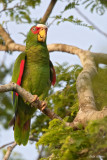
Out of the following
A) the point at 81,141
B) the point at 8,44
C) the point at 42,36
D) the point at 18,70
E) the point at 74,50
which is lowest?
the point at 8,44

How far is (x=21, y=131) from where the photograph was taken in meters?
3.95

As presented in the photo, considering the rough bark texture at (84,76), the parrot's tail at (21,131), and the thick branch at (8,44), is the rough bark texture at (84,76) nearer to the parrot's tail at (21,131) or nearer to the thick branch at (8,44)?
the thick branch at (8,44)

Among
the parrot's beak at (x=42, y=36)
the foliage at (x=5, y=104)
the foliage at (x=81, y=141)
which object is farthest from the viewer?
the foliage at (x=5, y=104)

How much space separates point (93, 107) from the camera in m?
2.78

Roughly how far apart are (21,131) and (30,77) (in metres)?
0.82

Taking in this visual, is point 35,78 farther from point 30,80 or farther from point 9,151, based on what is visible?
point 9,151

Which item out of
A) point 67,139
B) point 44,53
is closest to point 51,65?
point 44,53

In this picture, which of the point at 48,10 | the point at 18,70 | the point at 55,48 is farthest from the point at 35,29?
the point at 48,10

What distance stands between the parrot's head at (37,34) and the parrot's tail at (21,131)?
117cm

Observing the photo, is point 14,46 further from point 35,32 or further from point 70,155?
point 70,155

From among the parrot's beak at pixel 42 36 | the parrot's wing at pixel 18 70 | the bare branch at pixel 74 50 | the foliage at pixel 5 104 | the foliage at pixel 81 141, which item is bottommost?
the foliage at pixel 5 104

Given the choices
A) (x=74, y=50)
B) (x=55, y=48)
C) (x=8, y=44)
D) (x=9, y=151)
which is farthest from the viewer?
(x=8, y=44)

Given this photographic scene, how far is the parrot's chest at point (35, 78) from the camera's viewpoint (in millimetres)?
3775

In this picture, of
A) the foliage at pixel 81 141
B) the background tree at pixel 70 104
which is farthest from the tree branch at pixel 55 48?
the foliage at pixel 81 141
